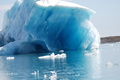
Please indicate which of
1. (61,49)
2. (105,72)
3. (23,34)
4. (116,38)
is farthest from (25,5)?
(116,38)

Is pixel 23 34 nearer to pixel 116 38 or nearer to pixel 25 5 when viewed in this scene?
→ pixel 25 5

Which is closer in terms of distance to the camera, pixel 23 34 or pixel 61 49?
pixel 23 34

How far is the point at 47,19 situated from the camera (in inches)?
945

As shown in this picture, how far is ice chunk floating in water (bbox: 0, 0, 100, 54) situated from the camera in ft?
77.6

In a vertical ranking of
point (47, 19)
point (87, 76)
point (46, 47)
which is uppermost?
point (47, 19)

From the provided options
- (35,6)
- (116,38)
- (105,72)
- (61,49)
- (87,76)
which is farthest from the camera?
(116,38)

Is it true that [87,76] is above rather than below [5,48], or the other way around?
below

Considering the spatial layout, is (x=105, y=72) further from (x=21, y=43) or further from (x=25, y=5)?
(x=25, y=5)

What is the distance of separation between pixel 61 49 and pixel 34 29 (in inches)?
163

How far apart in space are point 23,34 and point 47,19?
2338 millimetres

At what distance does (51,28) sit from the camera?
957 inches

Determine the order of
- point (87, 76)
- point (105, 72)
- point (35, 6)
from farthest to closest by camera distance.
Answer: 1. point (35, 6)
2. point (105, 72)
3. point (87, 76)

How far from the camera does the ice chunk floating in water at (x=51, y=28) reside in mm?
23641

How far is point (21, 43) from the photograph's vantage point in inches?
953
